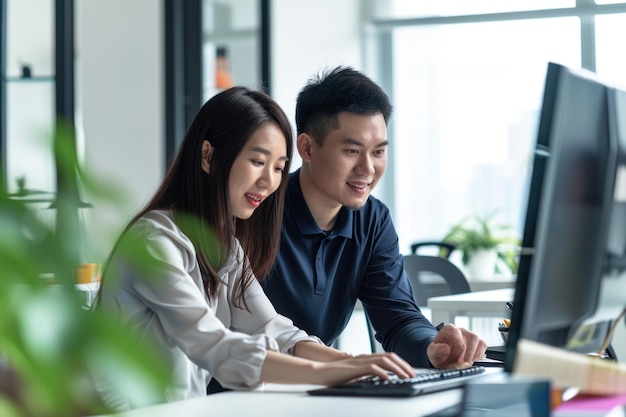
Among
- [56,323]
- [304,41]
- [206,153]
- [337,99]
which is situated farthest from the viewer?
[304,41]

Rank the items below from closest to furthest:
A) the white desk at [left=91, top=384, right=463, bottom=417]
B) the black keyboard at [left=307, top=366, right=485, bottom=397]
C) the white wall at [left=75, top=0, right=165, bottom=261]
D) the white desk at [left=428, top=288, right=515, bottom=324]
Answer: the white desk at [left=91, top=384, right=463, bottom=417], the black keyboard at [left=307, top=366, right=485, bottom=397], the white desk at [left=428, top=288, right=515, bottom=324], the white wall at [left=75, top=0, right=165, bottom=261]

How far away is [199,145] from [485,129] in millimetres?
3226

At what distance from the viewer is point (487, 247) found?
4.65 m

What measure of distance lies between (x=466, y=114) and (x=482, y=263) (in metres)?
0.82

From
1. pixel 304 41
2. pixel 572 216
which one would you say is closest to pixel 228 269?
pixel 572 216

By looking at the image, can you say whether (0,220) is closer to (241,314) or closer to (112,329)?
(112,329)

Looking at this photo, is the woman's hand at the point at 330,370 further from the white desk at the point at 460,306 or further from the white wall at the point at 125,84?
the white wall at the point at 125,84

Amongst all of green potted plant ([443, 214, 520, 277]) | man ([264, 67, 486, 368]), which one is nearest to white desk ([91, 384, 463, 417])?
man ([264, 67, 486, 368])

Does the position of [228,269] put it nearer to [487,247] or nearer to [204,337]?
[204,337]

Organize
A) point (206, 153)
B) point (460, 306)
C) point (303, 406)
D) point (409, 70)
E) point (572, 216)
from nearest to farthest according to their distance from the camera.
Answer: point (572, 216) → point (303, 406) → point (206, 153) → point (460, 306) → point (409, 70)

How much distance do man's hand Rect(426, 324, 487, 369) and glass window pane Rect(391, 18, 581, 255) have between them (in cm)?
304

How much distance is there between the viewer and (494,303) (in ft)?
8.89

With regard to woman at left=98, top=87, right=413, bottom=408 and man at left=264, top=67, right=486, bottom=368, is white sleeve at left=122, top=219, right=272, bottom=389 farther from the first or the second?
man at left=264, top=67, right=486, bottom=368

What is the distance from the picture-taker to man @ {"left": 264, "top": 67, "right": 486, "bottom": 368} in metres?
2.21
